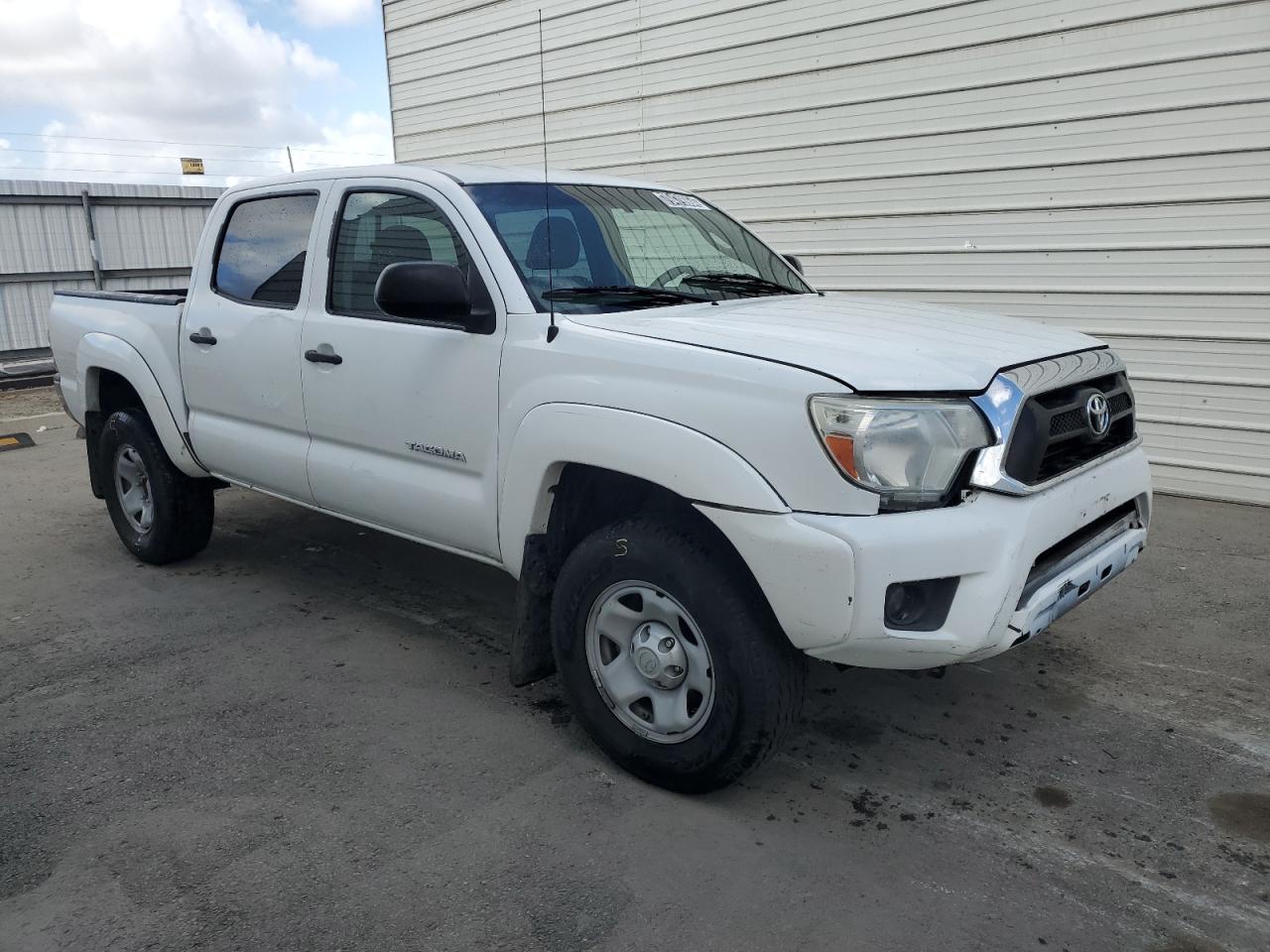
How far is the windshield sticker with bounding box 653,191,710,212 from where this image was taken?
434 cm

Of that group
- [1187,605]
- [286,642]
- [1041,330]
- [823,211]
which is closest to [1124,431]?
[1041,330]

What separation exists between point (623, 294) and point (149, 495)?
10.3ft

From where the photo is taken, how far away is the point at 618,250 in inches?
147

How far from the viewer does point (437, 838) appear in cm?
287

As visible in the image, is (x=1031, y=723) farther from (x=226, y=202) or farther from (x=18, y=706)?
(x=226, y=202)

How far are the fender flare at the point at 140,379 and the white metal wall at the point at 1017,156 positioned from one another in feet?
16.9

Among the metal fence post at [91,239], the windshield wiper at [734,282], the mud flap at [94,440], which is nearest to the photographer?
the windshield wiper at [734,282]

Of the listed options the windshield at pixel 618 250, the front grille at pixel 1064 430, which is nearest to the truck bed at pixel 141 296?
the windshield at pixel 618 250

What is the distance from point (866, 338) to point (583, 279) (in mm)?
1042

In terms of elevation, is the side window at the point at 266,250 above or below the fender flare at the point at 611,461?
above

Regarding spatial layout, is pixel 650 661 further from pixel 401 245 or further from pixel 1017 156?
pixel 1017 156

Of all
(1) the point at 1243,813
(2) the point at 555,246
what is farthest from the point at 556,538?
(1) the point at 1243,813

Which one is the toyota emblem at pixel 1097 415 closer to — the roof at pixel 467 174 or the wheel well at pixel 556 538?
the wheel well at pixel 556 538

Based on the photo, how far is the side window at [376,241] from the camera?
3729 millimetres
